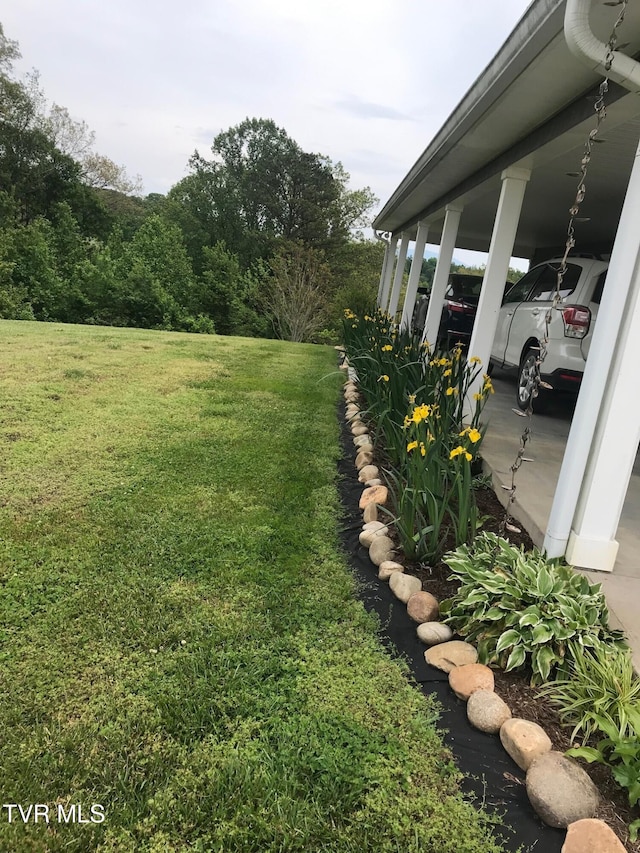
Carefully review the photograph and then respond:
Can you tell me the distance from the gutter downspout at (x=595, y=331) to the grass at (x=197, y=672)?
110cm

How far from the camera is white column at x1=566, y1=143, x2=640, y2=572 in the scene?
7.83 ft

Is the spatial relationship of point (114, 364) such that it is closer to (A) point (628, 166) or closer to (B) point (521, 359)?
(B) point (521, 359)

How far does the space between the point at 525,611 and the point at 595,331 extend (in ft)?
4.30

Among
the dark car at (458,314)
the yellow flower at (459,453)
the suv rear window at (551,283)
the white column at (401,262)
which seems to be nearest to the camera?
the yellow flower at (459,453)

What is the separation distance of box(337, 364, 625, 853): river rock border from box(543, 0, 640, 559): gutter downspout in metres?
0.75

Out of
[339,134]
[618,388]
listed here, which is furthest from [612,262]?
[339,134]

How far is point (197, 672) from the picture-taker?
2021 millimetres

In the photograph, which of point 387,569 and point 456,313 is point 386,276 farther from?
point 387,569

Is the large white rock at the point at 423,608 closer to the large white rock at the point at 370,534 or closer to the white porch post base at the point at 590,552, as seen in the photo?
the large white rock at the point at 370,534

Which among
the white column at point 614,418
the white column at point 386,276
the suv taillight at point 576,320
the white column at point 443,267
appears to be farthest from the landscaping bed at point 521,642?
the white column at point 386,276

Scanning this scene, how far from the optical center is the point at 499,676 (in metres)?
2.15

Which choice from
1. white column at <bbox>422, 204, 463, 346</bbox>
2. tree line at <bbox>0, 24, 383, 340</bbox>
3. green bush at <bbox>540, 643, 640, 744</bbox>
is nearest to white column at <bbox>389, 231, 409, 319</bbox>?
tree line at <bbox>0, 24, 383, 340</bbox>

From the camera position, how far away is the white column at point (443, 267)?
23.5 ft

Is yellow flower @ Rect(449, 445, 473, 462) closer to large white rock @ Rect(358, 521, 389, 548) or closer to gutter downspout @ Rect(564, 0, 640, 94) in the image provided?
large white rock @ Rect(358, 521, 389, 548)
